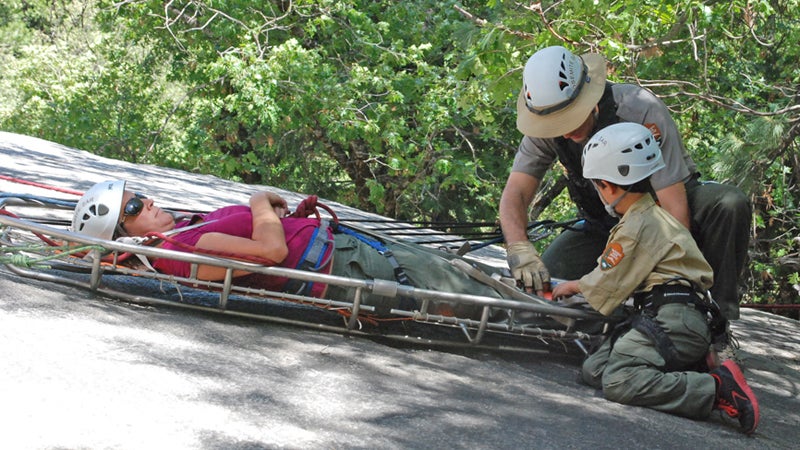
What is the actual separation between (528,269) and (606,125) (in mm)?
823

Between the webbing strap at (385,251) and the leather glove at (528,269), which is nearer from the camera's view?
the webbing strap at (385,251)

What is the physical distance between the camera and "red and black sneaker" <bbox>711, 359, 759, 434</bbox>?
3420 mm

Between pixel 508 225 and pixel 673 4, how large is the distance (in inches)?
126

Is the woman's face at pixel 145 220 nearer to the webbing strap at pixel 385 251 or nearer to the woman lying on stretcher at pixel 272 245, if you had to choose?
the woman lying on stretcher at pixel 272 245

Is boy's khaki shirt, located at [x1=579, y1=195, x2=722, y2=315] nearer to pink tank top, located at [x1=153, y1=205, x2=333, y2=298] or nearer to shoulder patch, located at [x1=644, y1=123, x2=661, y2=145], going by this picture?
shoulder patch, located at [x1=644, y1=123, x2=661, y2=145]

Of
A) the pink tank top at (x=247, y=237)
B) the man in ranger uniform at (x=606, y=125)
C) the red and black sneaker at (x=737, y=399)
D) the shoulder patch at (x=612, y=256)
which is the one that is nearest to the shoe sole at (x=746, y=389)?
the red and black sneaker at (x=737, y=399)

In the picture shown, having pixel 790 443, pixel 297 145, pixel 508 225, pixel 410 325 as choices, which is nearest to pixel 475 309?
pixel 410 325

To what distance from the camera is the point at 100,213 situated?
4027 millimetres

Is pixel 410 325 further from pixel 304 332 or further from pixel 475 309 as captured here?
pixel 304 332

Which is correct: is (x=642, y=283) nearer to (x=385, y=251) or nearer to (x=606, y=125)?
(x=606, y=125)

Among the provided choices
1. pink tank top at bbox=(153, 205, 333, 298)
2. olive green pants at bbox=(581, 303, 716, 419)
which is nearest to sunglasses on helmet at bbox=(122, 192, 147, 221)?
pink tank top at bbox=(153, 205, 333, 298)

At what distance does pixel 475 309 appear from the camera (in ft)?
14.0

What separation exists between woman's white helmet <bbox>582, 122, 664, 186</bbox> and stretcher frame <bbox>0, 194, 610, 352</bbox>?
0.68 meters

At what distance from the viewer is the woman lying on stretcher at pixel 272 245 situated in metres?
3.86
